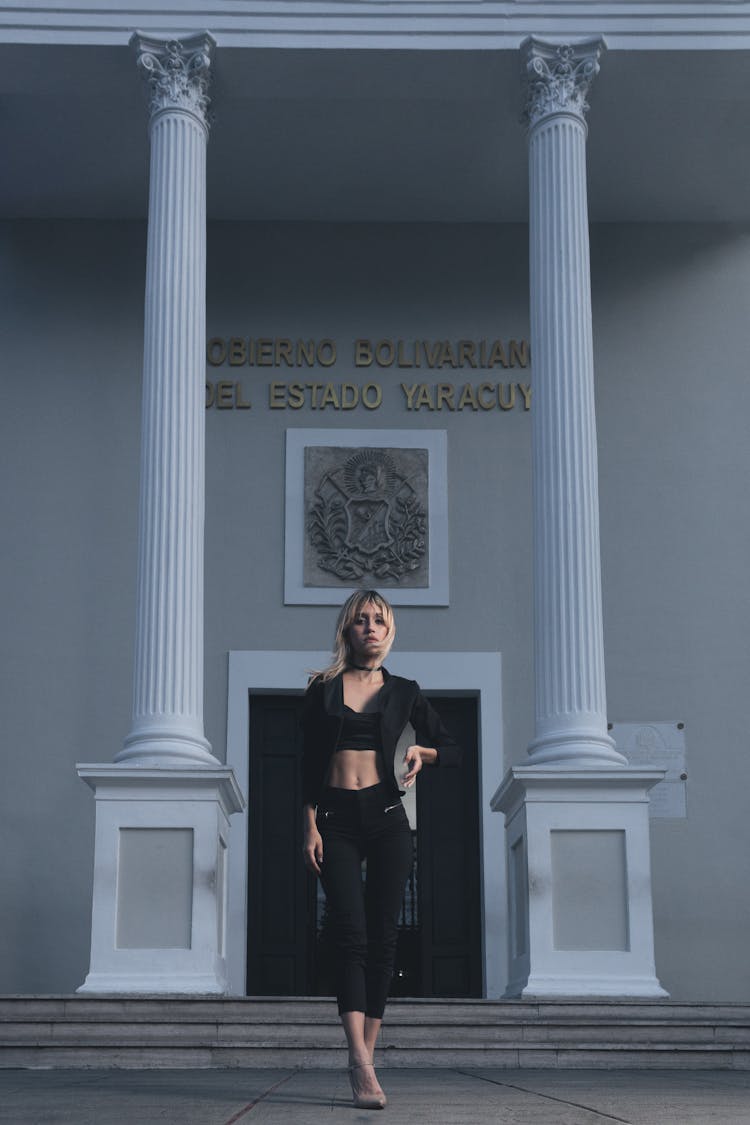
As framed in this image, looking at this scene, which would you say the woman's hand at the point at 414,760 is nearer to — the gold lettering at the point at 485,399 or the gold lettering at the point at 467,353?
the gold lettering at the point at 485,399

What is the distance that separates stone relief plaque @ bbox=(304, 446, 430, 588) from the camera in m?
11.9

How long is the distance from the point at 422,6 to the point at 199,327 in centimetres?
256

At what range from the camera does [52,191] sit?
40.0 feet

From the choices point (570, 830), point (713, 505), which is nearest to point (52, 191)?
point (713, 505)

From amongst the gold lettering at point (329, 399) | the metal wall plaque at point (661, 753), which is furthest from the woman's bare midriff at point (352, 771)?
the gold lettering at point (329, 399)

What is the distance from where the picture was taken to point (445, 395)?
12359 mm

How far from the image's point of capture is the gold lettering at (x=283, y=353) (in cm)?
1238

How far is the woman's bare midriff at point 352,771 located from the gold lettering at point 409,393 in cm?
773

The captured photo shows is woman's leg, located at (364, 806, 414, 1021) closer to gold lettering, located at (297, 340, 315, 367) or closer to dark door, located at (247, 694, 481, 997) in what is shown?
dark door, located at (247, 694, 481, 997)

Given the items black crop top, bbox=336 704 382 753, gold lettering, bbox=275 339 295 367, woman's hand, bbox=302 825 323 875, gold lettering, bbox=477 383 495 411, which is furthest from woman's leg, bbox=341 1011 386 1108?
gold lettering, bbox=275 339 295 367

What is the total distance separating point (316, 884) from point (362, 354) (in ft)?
13.3

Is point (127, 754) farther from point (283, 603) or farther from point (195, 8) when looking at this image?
point (195, 8)

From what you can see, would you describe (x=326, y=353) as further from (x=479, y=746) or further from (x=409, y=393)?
(x=479, y=746)

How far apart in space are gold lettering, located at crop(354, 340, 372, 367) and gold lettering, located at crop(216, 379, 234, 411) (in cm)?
99
